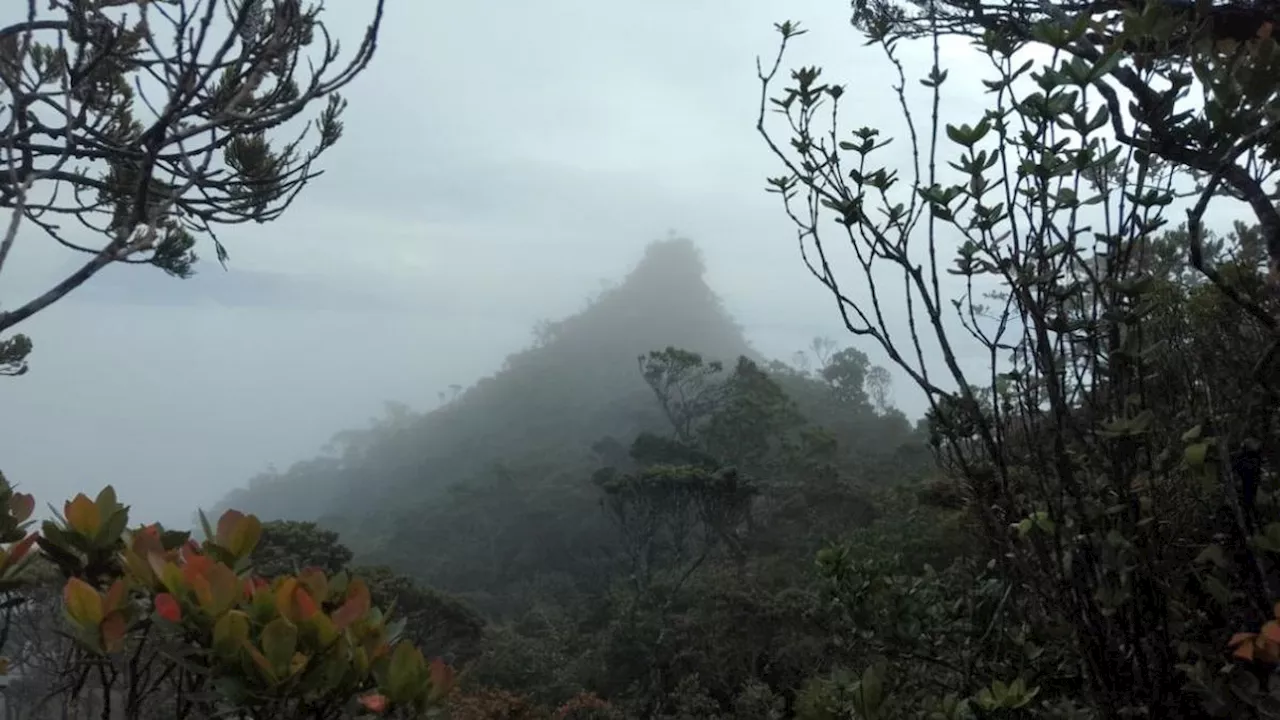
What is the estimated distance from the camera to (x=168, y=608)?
3.61 feet

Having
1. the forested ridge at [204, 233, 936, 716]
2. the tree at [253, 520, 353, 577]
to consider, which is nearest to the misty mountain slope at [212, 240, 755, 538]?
the forested ridge at [204, 233, 936, 716]

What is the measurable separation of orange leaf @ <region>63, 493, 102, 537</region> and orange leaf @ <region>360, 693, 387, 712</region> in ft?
2.19

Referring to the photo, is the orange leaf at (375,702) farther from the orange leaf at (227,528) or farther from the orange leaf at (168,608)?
the orange leaf at (227,528)

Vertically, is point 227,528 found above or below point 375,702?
above

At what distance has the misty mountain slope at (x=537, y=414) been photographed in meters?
44.0

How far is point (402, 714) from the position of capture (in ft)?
3.77

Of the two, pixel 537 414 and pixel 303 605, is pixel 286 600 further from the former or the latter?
pixel 537 414

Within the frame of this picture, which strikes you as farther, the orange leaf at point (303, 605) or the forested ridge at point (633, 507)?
the forested ridge at point (633, 507)

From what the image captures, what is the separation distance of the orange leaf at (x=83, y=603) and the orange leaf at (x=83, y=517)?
26 centimetres

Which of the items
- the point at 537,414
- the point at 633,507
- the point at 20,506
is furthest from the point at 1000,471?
the point at 537,414

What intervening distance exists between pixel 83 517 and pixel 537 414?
162ft

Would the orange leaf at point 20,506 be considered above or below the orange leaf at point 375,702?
above

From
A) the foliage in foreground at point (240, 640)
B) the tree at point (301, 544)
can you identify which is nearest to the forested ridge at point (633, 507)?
the tree at point (301, 544)

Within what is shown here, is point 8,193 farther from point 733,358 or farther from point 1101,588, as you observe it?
point 733,358
